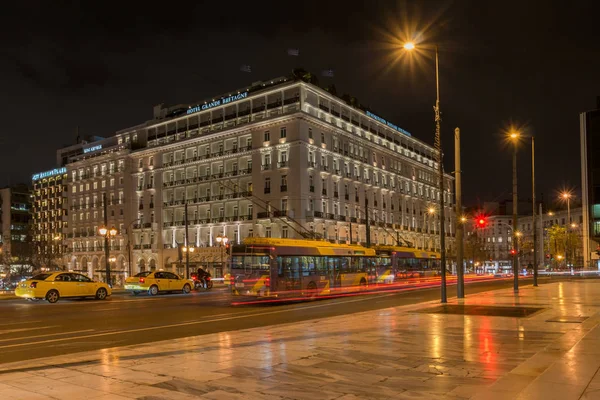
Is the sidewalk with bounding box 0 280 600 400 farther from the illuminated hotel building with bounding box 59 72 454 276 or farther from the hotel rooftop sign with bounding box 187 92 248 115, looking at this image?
the hotel rooftop sign with bounding box 187 92 248 115

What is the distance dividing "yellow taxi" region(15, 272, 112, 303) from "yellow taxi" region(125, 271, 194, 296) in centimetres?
356

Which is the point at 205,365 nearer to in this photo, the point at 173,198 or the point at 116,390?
the point at 116,390

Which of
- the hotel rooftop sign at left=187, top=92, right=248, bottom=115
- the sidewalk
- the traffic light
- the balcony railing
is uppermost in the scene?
the hotel rooftop sign at left=187, top=92, right=248, bottom=115

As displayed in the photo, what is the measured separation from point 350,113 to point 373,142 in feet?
21.7

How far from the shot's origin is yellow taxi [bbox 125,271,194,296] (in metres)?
33.9

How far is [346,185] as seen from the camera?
268ft

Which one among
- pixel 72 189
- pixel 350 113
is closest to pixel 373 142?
pixel 350 113

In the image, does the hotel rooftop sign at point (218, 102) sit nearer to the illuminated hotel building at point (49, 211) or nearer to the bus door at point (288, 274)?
the illuminated hotel building at point (49, 211)

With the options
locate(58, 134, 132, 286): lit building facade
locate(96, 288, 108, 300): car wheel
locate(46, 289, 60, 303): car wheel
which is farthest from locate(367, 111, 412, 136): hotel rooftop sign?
locate(46, 289, 60, 303): car wheel

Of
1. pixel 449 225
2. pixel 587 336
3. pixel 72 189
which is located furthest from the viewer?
pixel 449 225

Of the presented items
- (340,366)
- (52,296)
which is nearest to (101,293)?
(52,296)

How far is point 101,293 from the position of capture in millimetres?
30188

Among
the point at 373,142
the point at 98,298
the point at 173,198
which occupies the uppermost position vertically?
the point at 373,142

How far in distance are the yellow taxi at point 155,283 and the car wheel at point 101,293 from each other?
342 cm
